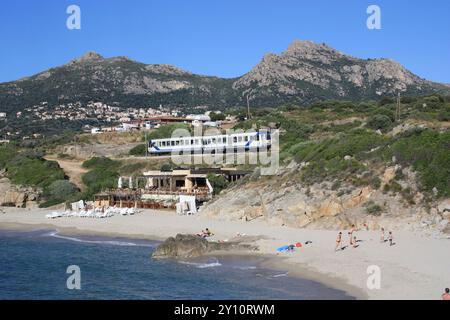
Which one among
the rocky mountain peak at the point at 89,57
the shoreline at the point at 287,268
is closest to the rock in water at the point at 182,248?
the shoreline at the point at 287,268

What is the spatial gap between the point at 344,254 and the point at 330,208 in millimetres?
7042

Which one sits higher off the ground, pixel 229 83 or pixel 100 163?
pixel 229 83

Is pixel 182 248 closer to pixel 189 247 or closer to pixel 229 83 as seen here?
pixel 189 247

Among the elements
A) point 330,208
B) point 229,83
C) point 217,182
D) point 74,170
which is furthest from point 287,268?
point 229,83

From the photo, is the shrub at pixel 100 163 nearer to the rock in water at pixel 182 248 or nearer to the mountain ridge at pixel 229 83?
the rock in water at pixel 182 248

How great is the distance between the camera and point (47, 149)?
267 ft

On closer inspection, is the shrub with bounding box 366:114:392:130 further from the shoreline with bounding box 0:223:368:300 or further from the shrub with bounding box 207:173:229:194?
the shoreline with bounding box 0:223:368:300

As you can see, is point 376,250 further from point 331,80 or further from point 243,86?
point 243,86

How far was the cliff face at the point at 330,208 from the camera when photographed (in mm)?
28906

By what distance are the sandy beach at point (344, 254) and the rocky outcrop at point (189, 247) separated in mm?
1425

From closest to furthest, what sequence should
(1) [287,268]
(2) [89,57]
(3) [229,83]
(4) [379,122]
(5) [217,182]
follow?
(1) [287,268], (5) [217,182], (4) [379,122], (3) [229,83], (2) [89,57]

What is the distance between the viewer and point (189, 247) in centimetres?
2738

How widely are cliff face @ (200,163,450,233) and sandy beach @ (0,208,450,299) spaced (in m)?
0.91
